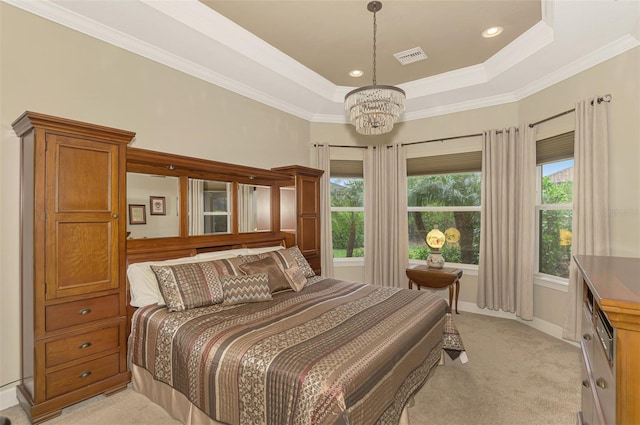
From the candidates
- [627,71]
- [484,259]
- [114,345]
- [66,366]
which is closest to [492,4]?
[627,71]

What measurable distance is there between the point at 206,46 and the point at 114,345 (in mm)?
2671

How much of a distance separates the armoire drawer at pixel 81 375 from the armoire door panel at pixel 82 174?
1077 mm

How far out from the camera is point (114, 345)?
232 centimetres

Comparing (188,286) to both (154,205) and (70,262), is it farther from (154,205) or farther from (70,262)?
(154,205)

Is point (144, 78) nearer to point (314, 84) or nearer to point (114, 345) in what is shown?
point (314, 84)

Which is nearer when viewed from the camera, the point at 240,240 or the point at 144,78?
the point at 144,78

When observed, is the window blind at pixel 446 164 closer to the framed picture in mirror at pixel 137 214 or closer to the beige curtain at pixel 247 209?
the beige curtain at pixel 247 209

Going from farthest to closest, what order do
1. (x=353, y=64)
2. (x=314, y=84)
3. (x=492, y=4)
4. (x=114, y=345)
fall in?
(x=314, y=84) → (x=353, y=64) → (x=492, y=4) → (x=114, y=345)

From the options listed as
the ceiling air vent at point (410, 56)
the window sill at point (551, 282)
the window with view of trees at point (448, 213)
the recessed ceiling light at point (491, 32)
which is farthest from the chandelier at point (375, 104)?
the window sill at point (551, 282)

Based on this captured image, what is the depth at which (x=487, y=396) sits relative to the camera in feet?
7.60

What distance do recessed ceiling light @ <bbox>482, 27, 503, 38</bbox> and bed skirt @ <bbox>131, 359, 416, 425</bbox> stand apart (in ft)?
10.9

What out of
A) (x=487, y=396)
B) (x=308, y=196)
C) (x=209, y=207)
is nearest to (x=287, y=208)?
(x=308, y=196)

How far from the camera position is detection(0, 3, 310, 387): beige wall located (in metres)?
2.20

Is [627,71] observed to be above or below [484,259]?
above
